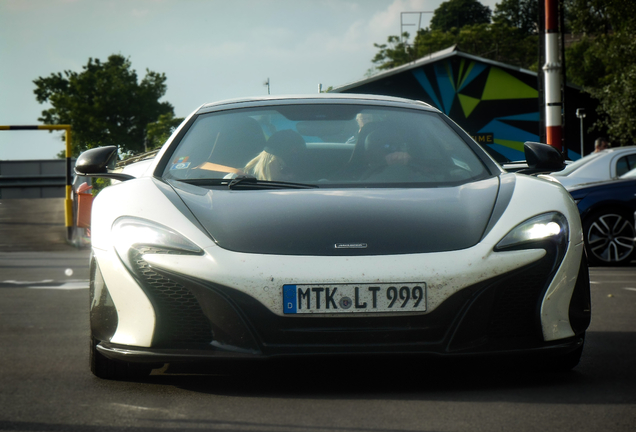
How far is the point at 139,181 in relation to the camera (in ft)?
14.4

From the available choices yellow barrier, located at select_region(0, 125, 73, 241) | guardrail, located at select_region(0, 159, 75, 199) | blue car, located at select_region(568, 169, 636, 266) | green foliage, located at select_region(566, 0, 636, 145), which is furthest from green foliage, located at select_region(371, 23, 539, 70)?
blue car, located at select_region(568, 169, 636, 266)

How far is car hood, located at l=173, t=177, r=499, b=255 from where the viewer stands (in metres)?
3.72

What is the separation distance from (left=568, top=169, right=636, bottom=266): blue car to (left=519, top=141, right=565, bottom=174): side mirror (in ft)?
21.7

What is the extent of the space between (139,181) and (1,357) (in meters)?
1.35

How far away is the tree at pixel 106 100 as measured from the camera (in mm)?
73312

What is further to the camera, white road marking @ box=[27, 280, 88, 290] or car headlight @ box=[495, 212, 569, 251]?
white road marking @ box=[27, 280, 88, 290]

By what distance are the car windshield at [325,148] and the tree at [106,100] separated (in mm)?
68457

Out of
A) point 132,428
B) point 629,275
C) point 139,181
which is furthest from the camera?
point 629,275

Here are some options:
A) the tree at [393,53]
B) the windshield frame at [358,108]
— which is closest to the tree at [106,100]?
the tree at [393,53]

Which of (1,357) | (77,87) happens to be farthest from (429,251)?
(77,87)

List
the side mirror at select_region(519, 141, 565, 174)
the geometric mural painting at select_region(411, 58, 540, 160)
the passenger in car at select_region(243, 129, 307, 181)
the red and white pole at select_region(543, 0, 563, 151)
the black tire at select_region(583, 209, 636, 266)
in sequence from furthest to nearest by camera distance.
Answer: the geometric mural painting at select_region(411, 58, 540, 160), the red and white pole at select_region(543, 0, 563, 151), the black tire at select_region(583, 209, 636, 266), the side mirror at select_region(519, 141, 565, 174), the passenger in car at select_region(243, 129, 307, 181)

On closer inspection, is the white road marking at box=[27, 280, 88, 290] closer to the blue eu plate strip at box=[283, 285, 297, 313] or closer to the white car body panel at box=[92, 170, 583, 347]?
the white car body panel at box=[92, 170, 583, 347]

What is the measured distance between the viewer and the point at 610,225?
11.3 m

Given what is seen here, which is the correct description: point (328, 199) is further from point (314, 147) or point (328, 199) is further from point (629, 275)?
point (629, 275)
